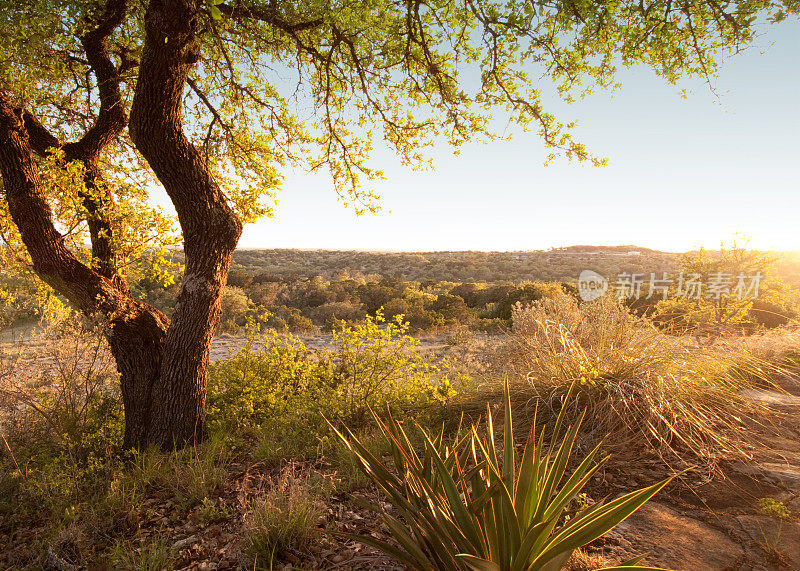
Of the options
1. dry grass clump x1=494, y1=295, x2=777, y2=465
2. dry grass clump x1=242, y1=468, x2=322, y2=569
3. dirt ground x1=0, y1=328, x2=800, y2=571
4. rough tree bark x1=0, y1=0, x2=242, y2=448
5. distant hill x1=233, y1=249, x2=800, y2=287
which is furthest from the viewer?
distant hill x1=233, y1=249, x2=800, y2=287

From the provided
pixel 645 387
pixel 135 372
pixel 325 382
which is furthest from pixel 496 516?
pixel 135 372

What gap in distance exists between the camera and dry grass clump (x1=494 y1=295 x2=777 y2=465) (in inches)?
130

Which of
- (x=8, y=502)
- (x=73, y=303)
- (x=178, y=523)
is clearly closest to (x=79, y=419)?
(x=8, y=502)

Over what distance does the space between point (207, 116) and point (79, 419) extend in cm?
379

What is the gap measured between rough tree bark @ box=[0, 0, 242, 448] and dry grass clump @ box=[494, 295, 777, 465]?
307 centimetres

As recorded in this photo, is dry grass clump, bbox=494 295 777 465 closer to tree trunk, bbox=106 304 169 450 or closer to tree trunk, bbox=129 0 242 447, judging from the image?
tree trunk, bbox=129 0 242 447

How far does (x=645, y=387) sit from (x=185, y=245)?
4.49 m

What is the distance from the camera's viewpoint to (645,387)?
3475 millimetres

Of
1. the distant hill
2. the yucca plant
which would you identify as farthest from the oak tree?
the distant hill

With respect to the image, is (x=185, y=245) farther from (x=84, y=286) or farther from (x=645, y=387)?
(x=645, y=387)

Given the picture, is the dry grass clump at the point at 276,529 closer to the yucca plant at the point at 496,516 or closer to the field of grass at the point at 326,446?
the field of grass at the point at 326,446

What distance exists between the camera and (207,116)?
5.12 m

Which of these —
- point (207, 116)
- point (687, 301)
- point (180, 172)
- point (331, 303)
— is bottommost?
point (331, 303)

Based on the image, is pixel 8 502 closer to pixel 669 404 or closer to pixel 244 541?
pixel 244 541
